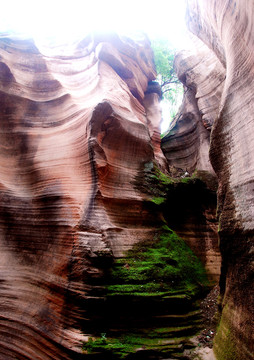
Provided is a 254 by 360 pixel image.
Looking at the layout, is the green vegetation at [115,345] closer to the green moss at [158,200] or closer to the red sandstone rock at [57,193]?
the red sandstone rock at [57,193]

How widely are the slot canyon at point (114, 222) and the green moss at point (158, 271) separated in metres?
0.02

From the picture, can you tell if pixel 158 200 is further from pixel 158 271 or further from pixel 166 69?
pixel 166 69

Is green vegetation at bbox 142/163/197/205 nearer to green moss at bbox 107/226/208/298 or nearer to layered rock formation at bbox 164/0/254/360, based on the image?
green moss at bbox 107/226/208/298

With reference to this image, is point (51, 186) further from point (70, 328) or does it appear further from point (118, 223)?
point (70, 328)

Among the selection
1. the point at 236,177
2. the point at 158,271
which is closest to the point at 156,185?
the point at 158,271

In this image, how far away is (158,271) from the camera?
4.64 metres

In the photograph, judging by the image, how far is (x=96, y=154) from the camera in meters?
5.30

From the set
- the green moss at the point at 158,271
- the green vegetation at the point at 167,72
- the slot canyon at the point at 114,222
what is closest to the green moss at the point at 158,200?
the slot canyon at the point at 114,222

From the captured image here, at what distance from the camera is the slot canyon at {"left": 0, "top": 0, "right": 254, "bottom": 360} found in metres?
3.77

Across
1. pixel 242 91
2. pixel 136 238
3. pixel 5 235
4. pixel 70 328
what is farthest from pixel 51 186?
pixel 242 91

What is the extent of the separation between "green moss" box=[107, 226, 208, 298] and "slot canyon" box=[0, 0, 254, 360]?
0.02 m

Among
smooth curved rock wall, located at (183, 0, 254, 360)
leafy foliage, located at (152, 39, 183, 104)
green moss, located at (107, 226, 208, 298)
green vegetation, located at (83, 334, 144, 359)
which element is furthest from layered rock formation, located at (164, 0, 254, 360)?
leafy foliage, located at (152, 39, 183, 104)

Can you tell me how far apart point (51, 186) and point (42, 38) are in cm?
741

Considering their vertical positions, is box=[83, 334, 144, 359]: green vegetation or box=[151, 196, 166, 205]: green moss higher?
box=[151, 196, 166, 205]: green moss
